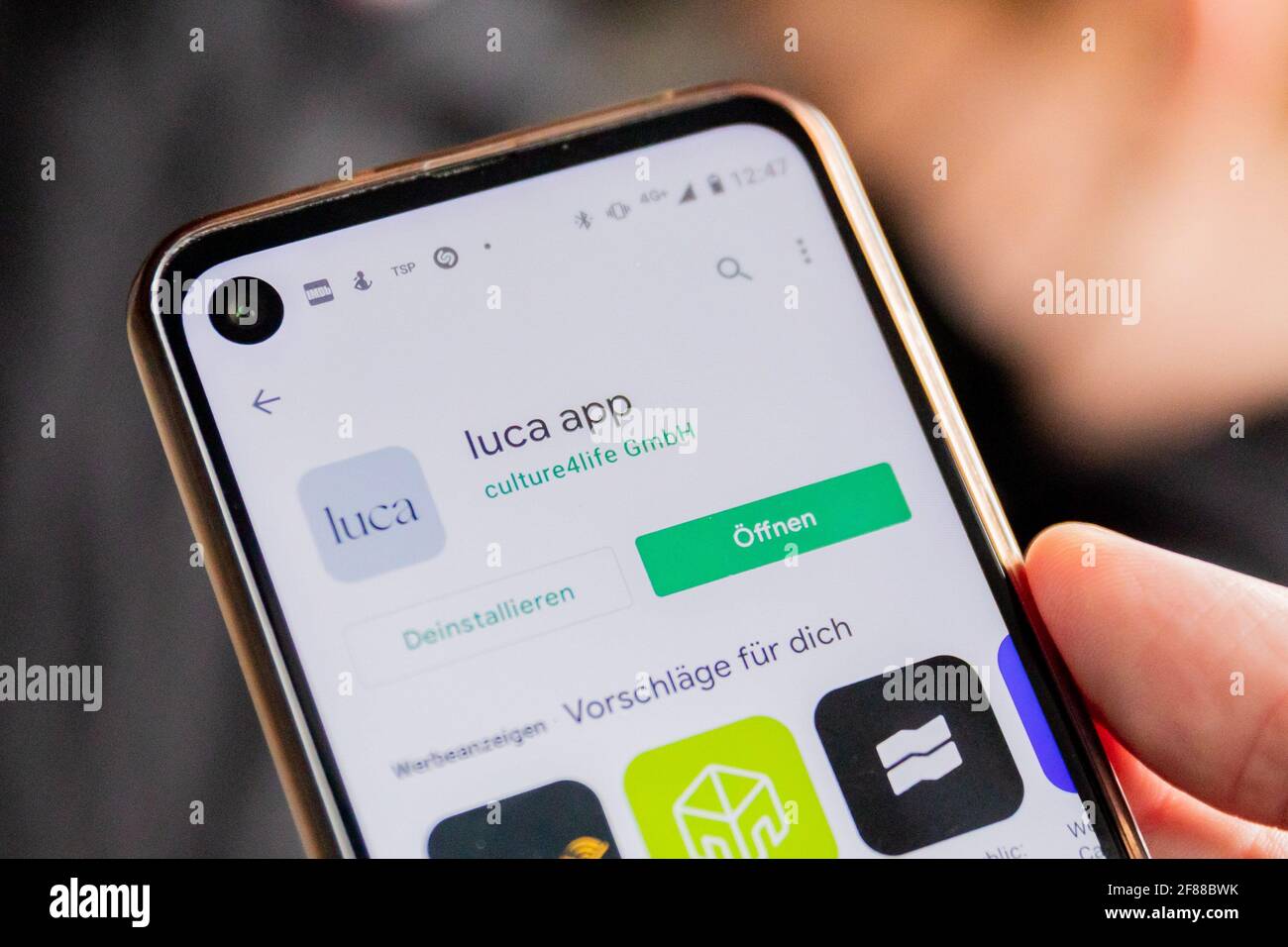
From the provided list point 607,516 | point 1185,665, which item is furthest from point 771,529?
point 1185,665

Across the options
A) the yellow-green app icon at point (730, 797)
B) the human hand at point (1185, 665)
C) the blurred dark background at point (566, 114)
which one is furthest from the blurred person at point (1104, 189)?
the yellow-green app icon at point (730, 797)

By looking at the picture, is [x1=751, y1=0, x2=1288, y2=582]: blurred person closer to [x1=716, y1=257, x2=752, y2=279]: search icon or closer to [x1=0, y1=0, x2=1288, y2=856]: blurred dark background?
[x1=0, y1=0, x2=1288, y2=856]: blurred dark background

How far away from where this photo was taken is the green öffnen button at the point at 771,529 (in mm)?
357

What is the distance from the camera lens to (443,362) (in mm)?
358

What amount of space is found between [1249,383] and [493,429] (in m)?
0.44

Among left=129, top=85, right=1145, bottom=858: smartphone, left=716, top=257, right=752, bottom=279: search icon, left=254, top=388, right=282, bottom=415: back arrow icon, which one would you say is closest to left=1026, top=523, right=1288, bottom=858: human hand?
left=129, top=85, right=1145, bottom=858: smartphone

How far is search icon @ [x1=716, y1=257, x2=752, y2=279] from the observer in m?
0.37

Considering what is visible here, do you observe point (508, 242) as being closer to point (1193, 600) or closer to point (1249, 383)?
point (1193, 600)

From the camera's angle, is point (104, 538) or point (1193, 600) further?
point (104, 538)

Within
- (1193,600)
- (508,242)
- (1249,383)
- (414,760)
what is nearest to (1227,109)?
(1249,383)

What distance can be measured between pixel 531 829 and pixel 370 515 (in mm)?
114

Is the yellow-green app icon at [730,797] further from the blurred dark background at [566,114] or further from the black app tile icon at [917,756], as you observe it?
the blurred dark background at [566,114]
